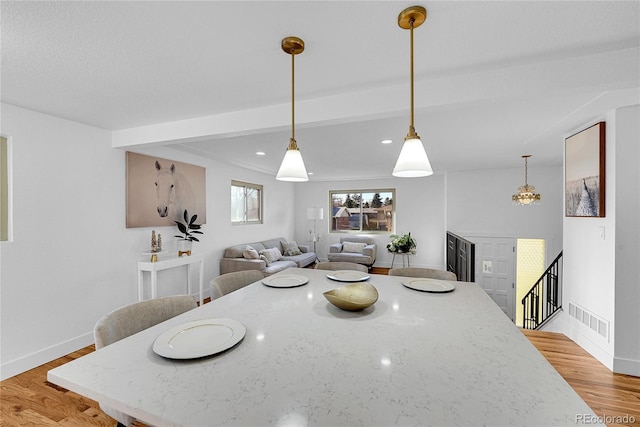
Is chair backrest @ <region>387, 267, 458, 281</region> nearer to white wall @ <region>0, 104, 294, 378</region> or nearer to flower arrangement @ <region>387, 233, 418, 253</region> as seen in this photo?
white wall @ <region>0, 104, 294, 378</region>

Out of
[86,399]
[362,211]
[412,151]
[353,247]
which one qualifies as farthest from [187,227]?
[362,211]

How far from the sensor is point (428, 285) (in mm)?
1727

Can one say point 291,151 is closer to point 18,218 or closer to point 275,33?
point 275,33

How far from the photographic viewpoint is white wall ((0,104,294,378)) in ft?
7.61

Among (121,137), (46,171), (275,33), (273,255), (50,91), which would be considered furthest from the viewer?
(273,255)

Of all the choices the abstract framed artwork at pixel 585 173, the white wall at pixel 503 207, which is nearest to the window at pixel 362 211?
the white wall at pixel 503 207

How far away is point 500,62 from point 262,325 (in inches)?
77.6

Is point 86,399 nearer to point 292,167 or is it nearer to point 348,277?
point 348,277

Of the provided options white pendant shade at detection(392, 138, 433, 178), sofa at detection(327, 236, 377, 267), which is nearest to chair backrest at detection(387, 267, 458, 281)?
white pendant shade at detection(392, 138, 433, 178)

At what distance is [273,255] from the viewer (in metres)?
5.49

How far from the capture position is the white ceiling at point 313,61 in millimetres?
1237

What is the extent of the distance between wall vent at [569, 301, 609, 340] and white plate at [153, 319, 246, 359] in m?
3.21

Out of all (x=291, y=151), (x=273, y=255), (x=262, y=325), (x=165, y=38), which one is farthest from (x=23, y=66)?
(x=273, y=255)

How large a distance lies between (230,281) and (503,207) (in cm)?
574
